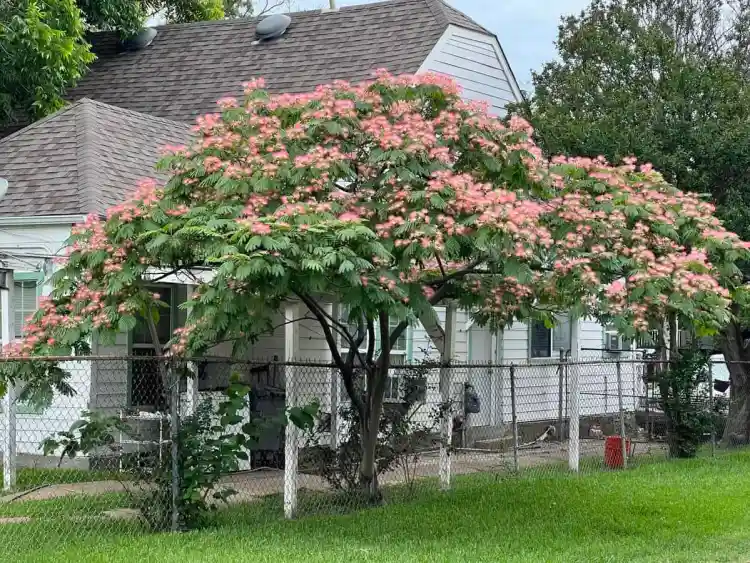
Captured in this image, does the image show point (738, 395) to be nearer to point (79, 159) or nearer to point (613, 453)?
point (613, 453)

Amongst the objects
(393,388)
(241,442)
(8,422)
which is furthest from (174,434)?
(393,388)

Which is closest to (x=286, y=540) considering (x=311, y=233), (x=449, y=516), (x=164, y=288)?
(x=449, y=516)

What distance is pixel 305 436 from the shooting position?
468 inches

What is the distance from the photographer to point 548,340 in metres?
22.0

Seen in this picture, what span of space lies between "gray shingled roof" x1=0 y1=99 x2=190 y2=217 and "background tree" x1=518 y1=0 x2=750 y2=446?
6323 millimetres

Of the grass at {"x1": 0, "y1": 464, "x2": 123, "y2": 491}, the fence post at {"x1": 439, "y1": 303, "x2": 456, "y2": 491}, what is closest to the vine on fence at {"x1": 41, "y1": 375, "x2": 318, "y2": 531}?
the grass at {"x1": 0, "y1": 464, "x2": 123, "y2": 491}

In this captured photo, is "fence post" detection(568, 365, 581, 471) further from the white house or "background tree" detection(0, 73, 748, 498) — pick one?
"background tree" detection(0, 73, 748, 498)

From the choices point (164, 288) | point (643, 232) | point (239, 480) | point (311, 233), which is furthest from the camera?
point (164, 288)

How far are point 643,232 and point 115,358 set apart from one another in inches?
189

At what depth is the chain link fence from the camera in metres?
10.2

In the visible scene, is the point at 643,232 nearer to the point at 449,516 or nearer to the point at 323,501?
the point at 449,516

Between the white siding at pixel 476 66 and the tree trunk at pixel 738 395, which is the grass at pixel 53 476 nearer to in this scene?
the white siding at pixel 476 66

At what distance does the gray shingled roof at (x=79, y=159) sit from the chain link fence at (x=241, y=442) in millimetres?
2172

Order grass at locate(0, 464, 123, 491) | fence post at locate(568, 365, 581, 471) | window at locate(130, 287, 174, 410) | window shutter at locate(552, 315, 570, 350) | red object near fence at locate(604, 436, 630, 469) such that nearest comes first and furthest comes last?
grass at locate(0, 464, 123, 491)
window at locate(130, 287, 174, 410)
fence post at locate(568, 365, 581, 471)
red object near fence at locate(604, 436, 630, 469)
window shutter at locate(552, 315, 570, 350)
